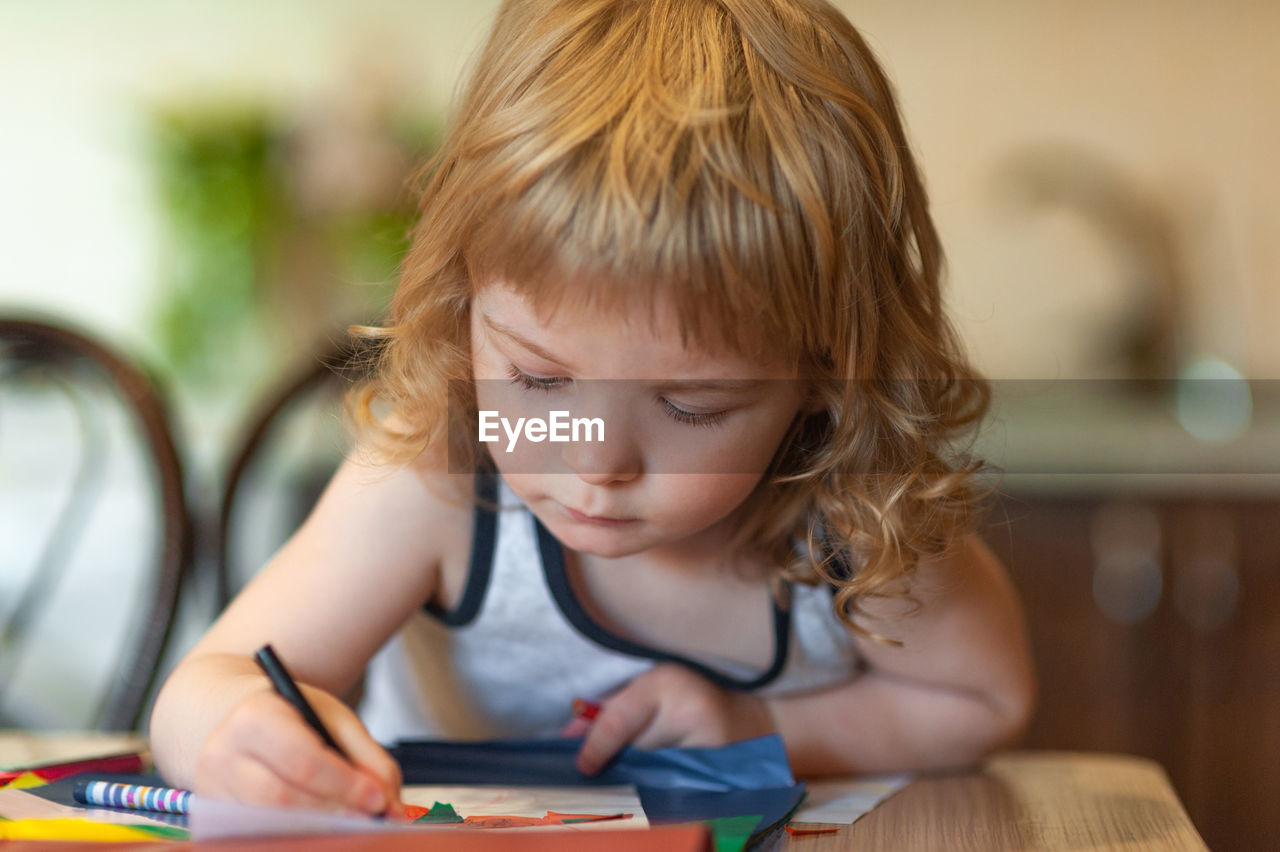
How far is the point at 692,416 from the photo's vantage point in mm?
493

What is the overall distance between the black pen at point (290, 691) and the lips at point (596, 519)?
0.50 feet

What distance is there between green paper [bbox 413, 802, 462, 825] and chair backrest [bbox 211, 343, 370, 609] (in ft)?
0.89

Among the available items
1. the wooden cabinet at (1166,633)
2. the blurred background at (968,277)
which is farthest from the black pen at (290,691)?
the wooden cabinet at (1166,633)

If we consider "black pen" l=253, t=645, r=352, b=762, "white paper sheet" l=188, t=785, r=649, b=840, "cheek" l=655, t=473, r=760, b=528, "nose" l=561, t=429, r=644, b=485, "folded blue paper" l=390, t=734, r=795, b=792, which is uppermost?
"nose" l=561, t=429, r=644, b=485

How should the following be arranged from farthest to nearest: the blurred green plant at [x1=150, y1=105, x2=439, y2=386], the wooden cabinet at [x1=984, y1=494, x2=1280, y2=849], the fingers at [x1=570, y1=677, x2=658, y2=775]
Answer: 1. the blurred green plant at [x1=150, y1=105, x2=439, y2=386]
2. the wooden cabinet at [x1=984, y1=494, x2=1280, y2=849]
3. the fingers at [x1=570, y1=677, x2=658, y2=775]

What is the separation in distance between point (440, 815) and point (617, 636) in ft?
0.78

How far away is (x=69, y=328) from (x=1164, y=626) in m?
1.18

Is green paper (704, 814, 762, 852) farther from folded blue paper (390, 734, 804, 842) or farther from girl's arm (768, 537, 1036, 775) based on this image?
girl's arm (768, 537, 1036, 775)

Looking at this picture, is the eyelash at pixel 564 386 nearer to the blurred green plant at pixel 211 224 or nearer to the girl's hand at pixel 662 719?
the girl's hand at pixel 662 719

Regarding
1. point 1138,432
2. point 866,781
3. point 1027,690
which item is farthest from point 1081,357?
point 866,781

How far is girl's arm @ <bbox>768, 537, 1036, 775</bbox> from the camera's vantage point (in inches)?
24.5

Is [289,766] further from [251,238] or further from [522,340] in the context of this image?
[251,238]

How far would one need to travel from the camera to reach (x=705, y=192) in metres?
0.45

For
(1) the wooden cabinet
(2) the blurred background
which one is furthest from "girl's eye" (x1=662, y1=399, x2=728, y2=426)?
(1) the wooden cabinet
